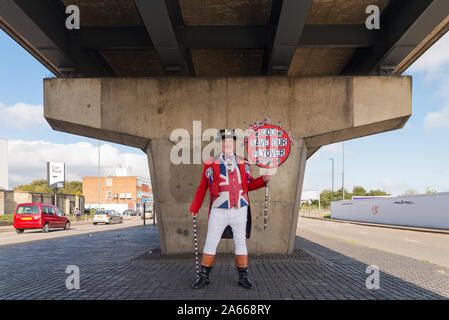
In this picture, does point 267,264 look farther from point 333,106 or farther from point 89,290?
point 333,106

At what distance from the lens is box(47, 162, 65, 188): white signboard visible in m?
44.7

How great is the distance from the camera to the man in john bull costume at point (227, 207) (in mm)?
4484

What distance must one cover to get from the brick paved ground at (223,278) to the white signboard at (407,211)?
50.3 ft

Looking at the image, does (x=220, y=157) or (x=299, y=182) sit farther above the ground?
(x=220, y=157)

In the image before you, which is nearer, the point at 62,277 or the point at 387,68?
the point at 62,277

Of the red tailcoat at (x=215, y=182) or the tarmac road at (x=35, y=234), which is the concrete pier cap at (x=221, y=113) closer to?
the red tailcoat at (x=215, y=182)

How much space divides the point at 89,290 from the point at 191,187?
315 centimetres

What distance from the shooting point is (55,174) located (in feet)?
149

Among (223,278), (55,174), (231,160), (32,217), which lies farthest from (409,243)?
(55,174)

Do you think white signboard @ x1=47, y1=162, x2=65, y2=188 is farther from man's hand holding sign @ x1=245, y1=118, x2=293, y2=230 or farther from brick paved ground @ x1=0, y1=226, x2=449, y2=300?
man's hand holding sign @ x1=245, y1=118, x2=293, y2=230

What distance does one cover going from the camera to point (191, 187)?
282 inches

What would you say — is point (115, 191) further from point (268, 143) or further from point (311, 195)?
point (268, 143)

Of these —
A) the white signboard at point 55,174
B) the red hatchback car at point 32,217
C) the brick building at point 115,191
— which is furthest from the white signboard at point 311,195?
the red hatchback car at point 32,217
